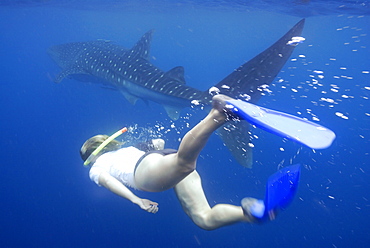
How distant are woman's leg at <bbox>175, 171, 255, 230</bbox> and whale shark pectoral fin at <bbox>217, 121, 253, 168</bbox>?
150 cm

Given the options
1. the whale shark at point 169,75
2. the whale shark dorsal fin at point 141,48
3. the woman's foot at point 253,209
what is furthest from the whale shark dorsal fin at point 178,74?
the woman's foot at point 253,209

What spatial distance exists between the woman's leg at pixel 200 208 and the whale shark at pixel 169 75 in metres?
1.50

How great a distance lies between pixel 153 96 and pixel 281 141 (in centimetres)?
1244

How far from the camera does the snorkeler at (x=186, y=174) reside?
2492 millimetres

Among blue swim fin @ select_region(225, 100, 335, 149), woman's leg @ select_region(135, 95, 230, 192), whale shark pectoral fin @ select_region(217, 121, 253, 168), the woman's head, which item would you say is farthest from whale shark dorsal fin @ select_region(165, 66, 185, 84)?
blue swim fin @ select_region(225, 100, 335, 149)

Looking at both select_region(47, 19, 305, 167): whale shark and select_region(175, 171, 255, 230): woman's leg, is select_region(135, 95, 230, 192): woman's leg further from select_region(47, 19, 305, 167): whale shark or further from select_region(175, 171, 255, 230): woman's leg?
select_region(47, 19, 305, 167): whale shark

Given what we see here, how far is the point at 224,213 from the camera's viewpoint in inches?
129

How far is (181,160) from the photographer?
261 cm

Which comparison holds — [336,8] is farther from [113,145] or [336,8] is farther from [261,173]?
[113,145]

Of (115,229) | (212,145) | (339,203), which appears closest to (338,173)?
(339,203)

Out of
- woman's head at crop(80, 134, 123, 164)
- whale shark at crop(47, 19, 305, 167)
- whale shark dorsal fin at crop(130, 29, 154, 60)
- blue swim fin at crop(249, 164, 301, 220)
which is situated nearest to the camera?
blue swim fin at crop(249, 164, 301, 220)

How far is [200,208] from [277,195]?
1.56 m

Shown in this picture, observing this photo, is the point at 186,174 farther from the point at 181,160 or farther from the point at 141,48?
the point at 141,48

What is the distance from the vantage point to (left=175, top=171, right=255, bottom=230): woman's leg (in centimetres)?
331
